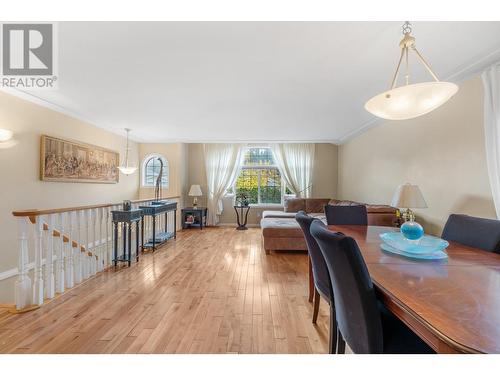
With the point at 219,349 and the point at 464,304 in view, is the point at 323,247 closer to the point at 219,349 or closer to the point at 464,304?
the point at 464,304

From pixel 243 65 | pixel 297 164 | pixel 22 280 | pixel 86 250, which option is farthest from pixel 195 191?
pixel 243 65

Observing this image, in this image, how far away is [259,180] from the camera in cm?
714

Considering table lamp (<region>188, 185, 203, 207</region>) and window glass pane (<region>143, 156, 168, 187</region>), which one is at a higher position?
window glass pane (<region>143, 156, 168, 187</region>)

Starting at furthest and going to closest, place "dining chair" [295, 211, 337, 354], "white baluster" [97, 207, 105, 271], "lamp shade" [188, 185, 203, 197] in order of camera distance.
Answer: "lamp shade" [188, 185, 203, 197]
"white baluster" [97, 207, 105, 271]
"dining chair" [295, 211, 337, 354]

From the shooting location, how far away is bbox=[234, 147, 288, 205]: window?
7098 mm

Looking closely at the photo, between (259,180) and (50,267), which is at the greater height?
(259,180)

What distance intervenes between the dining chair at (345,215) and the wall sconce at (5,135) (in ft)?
13.6

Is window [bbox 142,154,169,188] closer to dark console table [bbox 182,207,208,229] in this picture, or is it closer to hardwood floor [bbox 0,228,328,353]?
dark console table [bbox 182,207,208,229]

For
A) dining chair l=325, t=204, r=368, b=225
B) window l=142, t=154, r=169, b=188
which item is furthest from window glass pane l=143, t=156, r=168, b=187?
dining chair l=325, t=204, r=368, b=225

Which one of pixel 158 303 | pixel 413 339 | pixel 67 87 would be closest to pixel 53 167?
pixel 67 87

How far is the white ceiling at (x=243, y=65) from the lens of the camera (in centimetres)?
189

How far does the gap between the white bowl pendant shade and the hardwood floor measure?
1774mm

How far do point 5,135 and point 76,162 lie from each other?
4.17 ft

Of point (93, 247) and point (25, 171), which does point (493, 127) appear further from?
point (25, 171)
